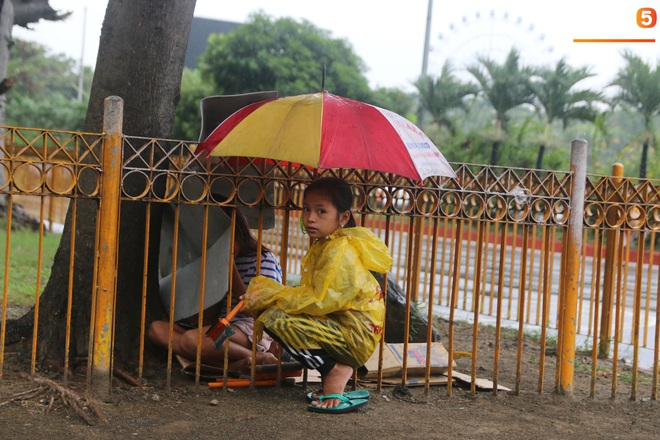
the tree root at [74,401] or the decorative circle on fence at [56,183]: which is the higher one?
the decorative circle on fence at [56,183]

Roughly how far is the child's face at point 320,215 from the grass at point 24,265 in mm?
2595

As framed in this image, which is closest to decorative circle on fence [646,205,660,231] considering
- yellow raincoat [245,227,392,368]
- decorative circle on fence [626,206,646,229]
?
decorative circle on fence [626,206,646,229]

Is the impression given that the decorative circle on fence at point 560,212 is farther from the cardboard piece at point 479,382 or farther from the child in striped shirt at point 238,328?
the child in striped shirt at point 238,328

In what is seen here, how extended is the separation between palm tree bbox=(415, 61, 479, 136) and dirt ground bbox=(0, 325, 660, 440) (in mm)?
22577

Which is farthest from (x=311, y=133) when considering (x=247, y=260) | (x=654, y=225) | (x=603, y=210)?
(x=654, y=225)

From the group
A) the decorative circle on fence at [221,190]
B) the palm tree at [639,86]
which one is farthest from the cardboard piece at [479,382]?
the palm tree at [639,86]

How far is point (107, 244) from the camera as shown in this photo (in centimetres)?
420

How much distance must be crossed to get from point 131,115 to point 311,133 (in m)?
1.45

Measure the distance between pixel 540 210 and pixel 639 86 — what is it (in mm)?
16901

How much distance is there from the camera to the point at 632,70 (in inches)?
804

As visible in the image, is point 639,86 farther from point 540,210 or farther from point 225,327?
point 225,327

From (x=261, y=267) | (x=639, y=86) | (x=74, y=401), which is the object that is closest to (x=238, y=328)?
(x=261, y=267)

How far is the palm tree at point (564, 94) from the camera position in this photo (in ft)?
75.8

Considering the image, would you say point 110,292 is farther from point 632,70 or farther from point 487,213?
point 632,70
